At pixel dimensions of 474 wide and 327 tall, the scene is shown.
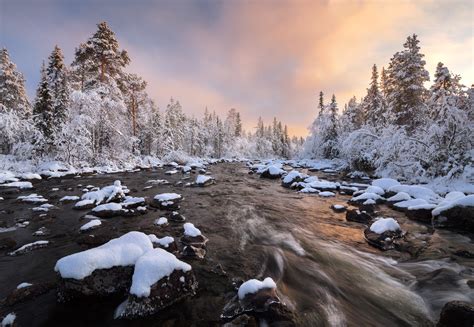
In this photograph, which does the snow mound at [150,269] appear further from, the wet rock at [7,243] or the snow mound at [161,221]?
the wet rock at [7,243]

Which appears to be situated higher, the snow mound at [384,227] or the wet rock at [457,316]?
the snow mound at [384,227]

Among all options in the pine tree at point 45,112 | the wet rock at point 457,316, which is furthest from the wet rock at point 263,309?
the pine tree at point 45,112

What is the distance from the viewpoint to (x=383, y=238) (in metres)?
7.46

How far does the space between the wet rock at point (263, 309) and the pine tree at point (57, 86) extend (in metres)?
27.9

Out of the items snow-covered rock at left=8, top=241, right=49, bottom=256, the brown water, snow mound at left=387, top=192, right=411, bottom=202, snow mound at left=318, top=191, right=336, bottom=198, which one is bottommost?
the brown water

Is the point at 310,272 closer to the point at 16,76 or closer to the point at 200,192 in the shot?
the point at 200,192

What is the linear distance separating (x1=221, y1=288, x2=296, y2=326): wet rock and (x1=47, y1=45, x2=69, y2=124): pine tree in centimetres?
2791

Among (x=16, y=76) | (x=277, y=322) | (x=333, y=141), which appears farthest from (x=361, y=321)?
(x=16, y=76)

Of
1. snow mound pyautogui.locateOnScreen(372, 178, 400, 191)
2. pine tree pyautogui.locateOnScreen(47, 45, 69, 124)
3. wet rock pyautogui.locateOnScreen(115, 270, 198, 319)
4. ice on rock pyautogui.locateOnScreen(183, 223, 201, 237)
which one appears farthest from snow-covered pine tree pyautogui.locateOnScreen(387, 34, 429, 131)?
pine tree pyautogui.locateOnScreen(47, 45, 69, 124)

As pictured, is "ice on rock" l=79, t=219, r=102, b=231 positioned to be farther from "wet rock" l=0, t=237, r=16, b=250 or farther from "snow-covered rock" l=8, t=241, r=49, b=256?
"wet rock" l=0, t=237, r=16, b=250

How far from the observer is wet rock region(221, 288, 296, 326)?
3.86m

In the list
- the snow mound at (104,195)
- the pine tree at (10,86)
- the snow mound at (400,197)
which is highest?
the pine tree at (10,86)

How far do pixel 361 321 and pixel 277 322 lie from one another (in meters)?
1.69

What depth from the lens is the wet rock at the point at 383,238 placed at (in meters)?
7.21
